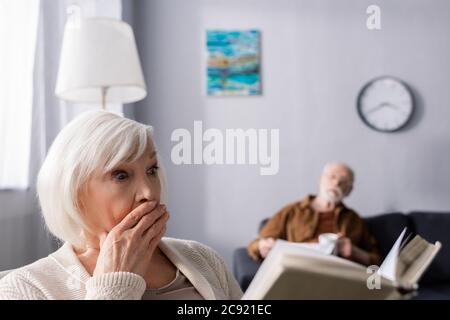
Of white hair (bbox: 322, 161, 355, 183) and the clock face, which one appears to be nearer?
white hair (bbox: 322, 161, 355, 183)

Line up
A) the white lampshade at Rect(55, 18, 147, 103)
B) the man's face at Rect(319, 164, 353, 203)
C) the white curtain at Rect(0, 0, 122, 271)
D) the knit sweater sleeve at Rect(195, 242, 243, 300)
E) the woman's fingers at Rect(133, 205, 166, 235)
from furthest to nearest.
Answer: the man's face at Rect(319, 164, 353, 203) → the white lampshade at Rect(55, 18, 147, 103) → the white curtain at Rect(0, 0, 122, 271) → the knit sweater sleeve at Rect(195, 242, 243, 300) → the woman's fingers at Rect(133, 205, 166, 235)

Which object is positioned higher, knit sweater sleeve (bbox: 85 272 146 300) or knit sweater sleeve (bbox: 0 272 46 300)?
knit sweater sleeve (bbox: 85 272 146 300)

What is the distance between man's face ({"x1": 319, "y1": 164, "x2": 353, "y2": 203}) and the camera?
5.12 feet

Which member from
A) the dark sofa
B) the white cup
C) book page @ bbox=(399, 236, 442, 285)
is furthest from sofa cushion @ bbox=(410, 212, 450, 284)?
book page @ bbox=(399, 236, 442, 285)

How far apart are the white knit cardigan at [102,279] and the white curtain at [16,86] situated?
0.50m

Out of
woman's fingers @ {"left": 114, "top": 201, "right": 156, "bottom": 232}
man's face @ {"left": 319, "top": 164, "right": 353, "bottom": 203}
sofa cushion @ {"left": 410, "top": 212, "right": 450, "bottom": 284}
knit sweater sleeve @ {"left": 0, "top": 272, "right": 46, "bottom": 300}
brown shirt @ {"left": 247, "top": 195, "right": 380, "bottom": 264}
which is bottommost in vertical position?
sofa cushion @ {"left": 410, "top": 212, "right": 450, "bottom": 284}

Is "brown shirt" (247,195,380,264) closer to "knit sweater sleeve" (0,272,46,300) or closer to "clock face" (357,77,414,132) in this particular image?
"clock face" (357,77,414,132)

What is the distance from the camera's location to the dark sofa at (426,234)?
5.16 feet

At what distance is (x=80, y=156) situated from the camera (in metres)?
0.45

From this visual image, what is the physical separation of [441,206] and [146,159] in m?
1.62

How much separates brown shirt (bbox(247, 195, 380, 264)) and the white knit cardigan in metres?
0.87

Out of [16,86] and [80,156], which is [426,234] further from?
[80,156]

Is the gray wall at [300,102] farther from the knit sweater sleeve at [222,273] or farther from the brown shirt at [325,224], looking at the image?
the knit sweater sleeve at [222,273]

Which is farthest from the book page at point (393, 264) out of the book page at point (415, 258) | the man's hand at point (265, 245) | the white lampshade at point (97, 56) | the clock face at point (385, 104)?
the clock face at point (385, 104)
